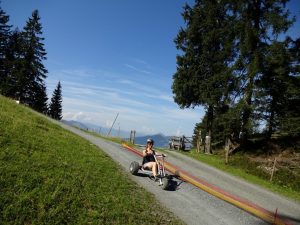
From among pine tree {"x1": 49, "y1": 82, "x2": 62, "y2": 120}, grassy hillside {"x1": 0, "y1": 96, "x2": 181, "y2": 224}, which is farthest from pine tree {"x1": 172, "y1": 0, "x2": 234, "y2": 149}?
pine tree {"x1": 49, "y1": 82, "x2": 62, "y2": 120}

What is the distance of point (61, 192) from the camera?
874cm

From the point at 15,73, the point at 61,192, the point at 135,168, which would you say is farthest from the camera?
the point at 15,73

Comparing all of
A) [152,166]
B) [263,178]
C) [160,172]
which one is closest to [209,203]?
[160,172]

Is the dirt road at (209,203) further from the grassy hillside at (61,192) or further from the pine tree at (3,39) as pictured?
the pine tree at (3,39)

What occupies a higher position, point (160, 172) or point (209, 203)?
point (160, 172)

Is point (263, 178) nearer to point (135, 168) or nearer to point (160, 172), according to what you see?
point (160, 172)

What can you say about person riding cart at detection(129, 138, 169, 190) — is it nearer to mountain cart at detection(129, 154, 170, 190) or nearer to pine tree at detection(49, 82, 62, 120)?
mountain cart at detection(129, 154, 170, 190)

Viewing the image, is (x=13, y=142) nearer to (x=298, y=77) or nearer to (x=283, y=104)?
(x=298, y=77)

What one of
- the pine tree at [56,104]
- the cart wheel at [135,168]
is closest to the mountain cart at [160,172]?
the cart wheel at [135,168]

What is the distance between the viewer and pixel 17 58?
56250 mm

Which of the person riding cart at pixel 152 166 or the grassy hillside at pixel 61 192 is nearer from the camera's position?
the grassy hillside at pixel 61 192

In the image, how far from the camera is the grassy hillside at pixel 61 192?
299 inches

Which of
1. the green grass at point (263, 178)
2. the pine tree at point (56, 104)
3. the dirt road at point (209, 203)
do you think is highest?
the pine tree at point (56, 104)

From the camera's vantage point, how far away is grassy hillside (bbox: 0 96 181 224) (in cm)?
760
